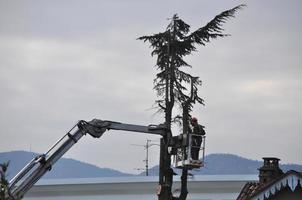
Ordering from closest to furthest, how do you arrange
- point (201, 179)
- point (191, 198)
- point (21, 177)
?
point (21, 177) → point (191, 198) → point (201, 179)

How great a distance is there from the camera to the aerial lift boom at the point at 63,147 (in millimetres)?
23266

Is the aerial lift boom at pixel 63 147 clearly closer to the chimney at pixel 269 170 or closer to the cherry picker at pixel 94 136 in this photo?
the cherry picker at pixel 94 136

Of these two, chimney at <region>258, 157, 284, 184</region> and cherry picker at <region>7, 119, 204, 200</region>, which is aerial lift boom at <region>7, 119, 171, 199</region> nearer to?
cherry picker at <region>7, 119, 204, 200</region>

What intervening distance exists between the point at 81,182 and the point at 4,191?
37667 millimetres

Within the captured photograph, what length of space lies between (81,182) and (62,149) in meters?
30.0

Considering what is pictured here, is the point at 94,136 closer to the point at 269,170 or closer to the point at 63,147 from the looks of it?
the point at 63,147

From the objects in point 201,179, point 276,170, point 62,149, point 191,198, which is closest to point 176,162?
point 62,149

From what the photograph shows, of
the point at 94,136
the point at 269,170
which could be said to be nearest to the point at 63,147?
the point at 94,136

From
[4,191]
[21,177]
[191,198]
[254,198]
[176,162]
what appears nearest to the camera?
[4,191]

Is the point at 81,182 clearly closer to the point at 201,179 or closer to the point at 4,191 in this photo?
the point at 201,179

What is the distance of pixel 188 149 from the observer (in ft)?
80.9

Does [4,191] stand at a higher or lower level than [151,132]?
lower

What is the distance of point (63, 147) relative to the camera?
24406mm

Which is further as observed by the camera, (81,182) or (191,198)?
(81,182)
